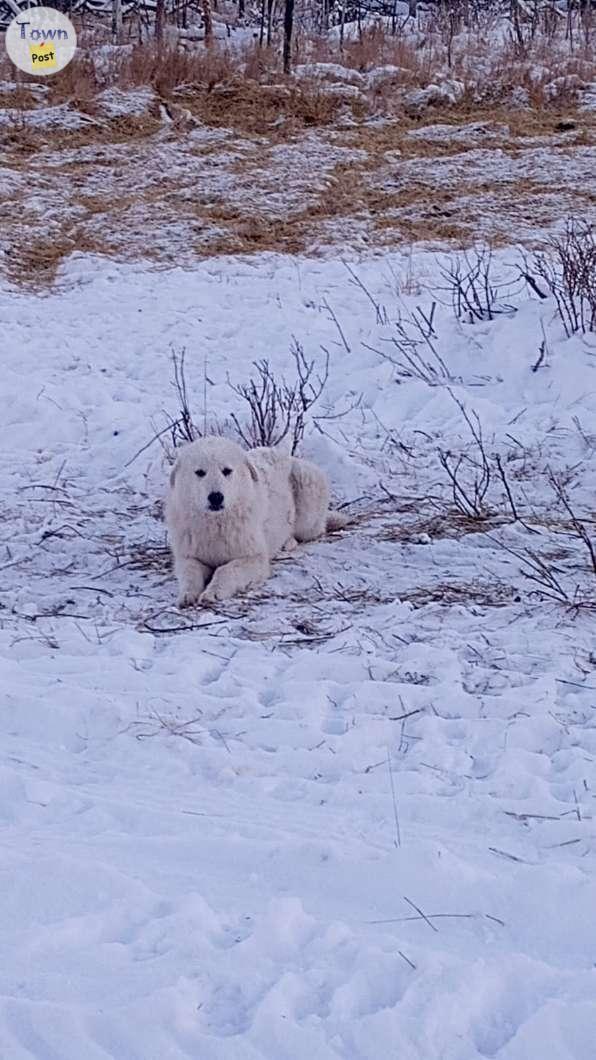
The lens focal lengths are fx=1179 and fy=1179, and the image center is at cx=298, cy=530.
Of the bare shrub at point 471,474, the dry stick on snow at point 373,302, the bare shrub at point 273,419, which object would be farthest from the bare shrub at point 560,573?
the dry stick on snow at point 373,302

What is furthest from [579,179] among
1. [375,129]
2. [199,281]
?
[199,281]

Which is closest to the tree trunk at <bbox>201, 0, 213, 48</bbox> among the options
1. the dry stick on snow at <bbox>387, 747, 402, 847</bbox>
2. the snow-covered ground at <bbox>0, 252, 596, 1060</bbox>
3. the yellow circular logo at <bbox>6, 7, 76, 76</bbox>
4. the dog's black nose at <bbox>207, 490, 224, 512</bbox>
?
the yellow circular logo at <bbox>6, 7, 76, 76</bbox>

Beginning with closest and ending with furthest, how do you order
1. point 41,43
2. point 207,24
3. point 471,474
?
1. point 471,474
2. point 41,43
3. point 207,24

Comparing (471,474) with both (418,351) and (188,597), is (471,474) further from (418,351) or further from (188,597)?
(418,351)

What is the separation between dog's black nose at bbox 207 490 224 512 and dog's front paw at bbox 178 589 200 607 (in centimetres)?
43

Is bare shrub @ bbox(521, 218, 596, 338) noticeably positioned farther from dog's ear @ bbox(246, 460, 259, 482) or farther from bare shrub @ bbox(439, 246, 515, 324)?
dog's ear @ bbox(246, 460, 259, 482)

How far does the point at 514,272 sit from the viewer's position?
37.8ft

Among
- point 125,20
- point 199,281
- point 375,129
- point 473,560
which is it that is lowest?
point 473,560

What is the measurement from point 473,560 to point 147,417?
3518mm

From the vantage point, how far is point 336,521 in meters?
6.96

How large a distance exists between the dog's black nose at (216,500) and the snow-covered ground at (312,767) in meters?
0.52

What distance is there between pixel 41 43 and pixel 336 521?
16.5m

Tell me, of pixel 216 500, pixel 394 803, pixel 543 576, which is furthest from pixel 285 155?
pixel 394 803

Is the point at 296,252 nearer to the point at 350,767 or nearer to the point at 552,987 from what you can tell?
the point at 350,767
